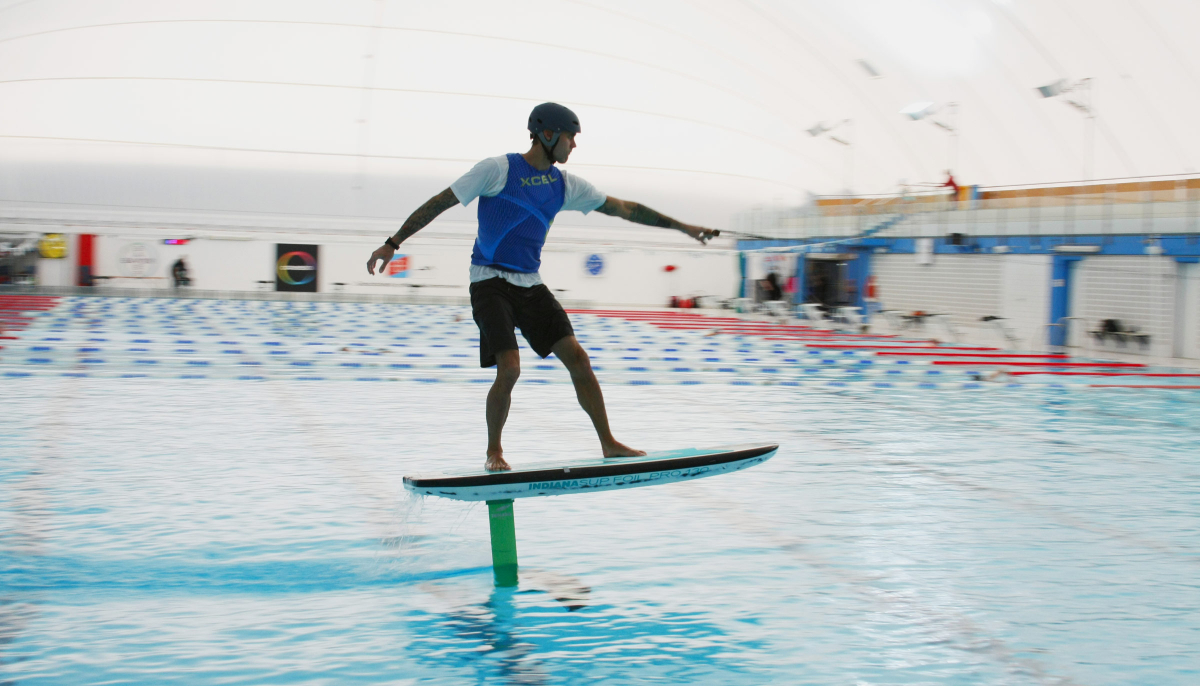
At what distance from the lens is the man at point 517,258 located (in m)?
4.59

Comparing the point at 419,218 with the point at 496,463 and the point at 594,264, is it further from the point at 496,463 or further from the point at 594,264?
the point at 594,264

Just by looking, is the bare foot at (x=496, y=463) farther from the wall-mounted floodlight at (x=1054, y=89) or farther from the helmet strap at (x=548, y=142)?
the wall-mounted floodlight at (x=1054, y=89)

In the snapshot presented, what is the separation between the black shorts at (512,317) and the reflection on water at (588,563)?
941 mm

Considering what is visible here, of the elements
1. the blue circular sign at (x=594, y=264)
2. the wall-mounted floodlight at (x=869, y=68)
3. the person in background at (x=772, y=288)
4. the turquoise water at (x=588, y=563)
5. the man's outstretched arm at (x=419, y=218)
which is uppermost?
the wall-mounted floodlight at (x=869, y=68)

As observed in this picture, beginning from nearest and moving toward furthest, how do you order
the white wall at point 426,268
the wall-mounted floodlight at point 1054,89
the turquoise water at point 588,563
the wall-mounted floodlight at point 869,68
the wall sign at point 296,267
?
the turquoise water at point 588,563 < the wall-mounted floodlight at point 1054,89 < the white wall at point 426,268 < the wall-mounted floodlight at point 869,68 < the wall sign at point 296,267

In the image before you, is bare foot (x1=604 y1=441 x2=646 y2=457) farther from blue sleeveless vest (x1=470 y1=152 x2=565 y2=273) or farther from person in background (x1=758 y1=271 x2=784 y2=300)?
person in background (x1=758 y1=271 x2=784 y2=300)

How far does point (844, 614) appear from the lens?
4082 mm

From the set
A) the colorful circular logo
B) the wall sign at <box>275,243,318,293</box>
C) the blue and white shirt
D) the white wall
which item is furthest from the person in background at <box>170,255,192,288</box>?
the blue and white shirt

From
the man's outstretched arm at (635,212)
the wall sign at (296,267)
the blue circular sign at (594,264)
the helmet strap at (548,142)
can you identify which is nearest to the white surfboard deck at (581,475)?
the man's outstretched arm at (635,212)

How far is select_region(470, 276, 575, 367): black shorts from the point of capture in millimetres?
4609

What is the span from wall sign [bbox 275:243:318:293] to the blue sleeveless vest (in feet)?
98.9

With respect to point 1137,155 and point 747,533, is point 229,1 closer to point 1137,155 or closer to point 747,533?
point 1137,155

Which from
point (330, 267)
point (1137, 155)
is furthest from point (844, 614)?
point (330, 267)

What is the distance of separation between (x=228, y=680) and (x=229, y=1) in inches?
1417
